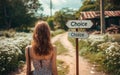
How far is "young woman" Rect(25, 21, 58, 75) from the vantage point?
203 inches

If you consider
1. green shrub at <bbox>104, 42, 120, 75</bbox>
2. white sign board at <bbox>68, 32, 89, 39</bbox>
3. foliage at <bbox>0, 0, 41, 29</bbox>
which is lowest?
foliage at <bbox>0, 0, 41, 29</bbox>

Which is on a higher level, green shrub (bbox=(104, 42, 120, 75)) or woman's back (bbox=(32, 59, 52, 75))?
woman's back (bbox=(32, 59, 52, 75))

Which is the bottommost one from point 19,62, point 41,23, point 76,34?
point 19,62

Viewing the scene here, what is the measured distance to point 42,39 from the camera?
17.0 ft

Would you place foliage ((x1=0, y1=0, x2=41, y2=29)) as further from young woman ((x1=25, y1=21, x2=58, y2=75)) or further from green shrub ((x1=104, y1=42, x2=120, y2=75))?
young woman ((x1=25, y1=21, x2=58, y2=75))

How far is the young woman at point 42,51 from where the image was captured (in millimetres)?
5168

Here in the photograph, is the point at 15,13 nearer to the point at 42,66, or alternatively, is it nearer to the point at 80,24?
the point at 80,24

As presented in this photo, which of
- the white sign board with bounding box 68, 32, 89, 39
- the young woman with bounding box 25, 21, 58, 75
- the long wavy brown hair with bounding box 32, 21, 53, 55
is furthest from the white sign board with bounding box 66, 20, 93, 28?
the long wavy brown hair with bounding box 32, 21, 53, 55

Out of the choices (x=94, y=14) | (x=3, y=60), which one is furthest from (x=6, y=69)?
(x=94, y=14)

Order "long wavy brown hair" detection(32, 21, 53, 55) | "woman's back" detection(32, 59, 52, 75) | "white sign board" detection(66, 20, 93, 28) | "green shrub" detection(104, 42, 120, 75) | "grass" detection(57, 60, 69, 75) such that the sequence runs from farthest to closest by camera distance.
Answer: "grass" detection(57, 60, 69, 75) → "green shrub" detection(104, 42, 120, 75) → "white sign board" detection(66, 20, 93, 28) → "woman's back" detection(32, 59, 52, 75) → "long wavy brown hair" detection(32, 21, 53, 55)

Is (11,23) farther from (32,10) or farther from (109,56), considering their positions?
(109,56)

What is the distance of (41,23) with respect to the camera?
204 inches

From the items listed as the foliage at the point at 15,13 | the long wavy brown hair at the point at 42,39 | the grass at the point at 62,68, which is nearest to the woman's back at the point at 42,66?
the long wavy brown hair at the point at 42,39

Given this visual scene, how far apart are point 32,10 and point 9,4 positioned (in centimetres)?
454
